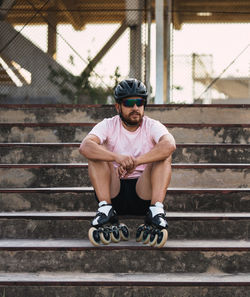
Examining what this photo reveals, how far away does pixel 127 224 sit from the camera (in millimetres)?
3611

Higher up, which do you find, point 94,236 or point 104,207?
point 104,207

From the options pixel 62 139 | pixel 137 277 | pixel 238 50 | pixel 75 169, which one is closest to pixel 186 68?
pixel 238 50

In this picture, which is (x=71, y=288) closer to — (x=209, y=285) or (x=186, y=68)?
(x=209, y=285)

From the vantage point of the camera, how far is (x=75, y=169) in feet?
14.2

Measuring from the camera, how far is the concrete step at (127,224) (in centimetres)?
361

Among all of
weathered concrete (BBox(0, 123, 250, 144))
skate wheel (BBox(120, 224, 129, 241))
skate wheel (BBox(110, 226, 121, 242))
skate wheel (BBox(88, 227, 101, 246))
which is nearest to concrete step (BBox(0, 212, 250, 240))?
skate wheel (BBox(120, 224, 129, 241))

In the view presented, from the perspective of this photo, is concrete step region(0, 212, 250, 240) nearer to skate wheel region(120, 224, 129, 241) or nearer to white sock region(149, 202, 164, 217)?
skate wheel region(120, 224, 129, 241)

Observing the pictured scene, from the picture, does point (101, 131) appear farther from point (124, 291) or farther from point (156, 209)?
point (124, 291)

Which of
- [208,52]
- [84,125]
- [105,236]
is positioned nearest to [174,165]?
[84,125]

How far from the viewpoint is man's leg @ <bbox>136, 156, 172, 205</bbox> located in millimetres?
3420

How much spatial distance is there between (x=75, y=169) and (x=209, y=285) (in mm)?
1704

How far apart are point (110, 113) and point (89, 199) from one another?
1.47m

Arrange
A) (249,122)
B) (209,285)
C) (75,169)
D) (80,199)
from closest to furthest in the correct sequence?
1. (209,285)
2. (80,199)
3. (75,169)
4. (249,122)

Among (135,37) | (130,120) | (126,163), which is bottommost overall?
(126,163)
